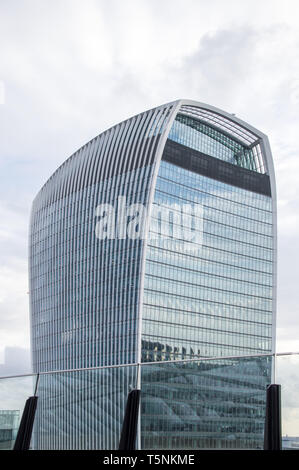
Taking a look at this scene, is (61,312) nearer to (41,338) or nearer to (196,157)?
(41,338)

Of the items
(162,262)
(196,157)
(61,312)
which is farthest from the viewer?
(61,312)

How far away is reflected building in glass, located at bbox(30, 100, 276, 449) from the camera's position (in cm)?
8588

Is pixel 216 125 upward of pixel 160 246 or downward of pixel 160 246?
upward

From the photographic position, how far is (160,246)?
8681cm

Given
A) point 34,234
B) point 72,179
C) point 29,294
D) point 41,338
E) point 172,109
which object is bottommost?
point 41,338

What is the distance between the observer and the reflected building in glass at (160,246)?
282ft

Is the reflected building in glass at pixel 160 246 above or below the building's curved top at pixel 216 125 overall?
below

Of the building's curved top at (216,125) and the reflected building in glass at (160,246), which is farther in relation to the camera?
the building's curved top at (216,125)

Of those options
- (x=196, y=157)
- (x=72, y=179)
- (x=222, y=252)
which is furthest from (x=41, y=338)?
(x=196, y=157)

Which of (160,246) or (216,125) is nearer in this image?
(160,246)

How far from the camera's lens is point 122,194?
90500mm

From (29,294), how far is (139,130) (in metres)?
43.6

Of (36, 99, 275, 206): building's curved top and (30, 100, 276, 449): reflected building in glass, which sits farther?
(36, 99, 275, 206): building's curved top

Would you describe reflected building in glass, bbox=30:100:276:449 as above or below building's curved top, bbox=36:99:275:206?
below
